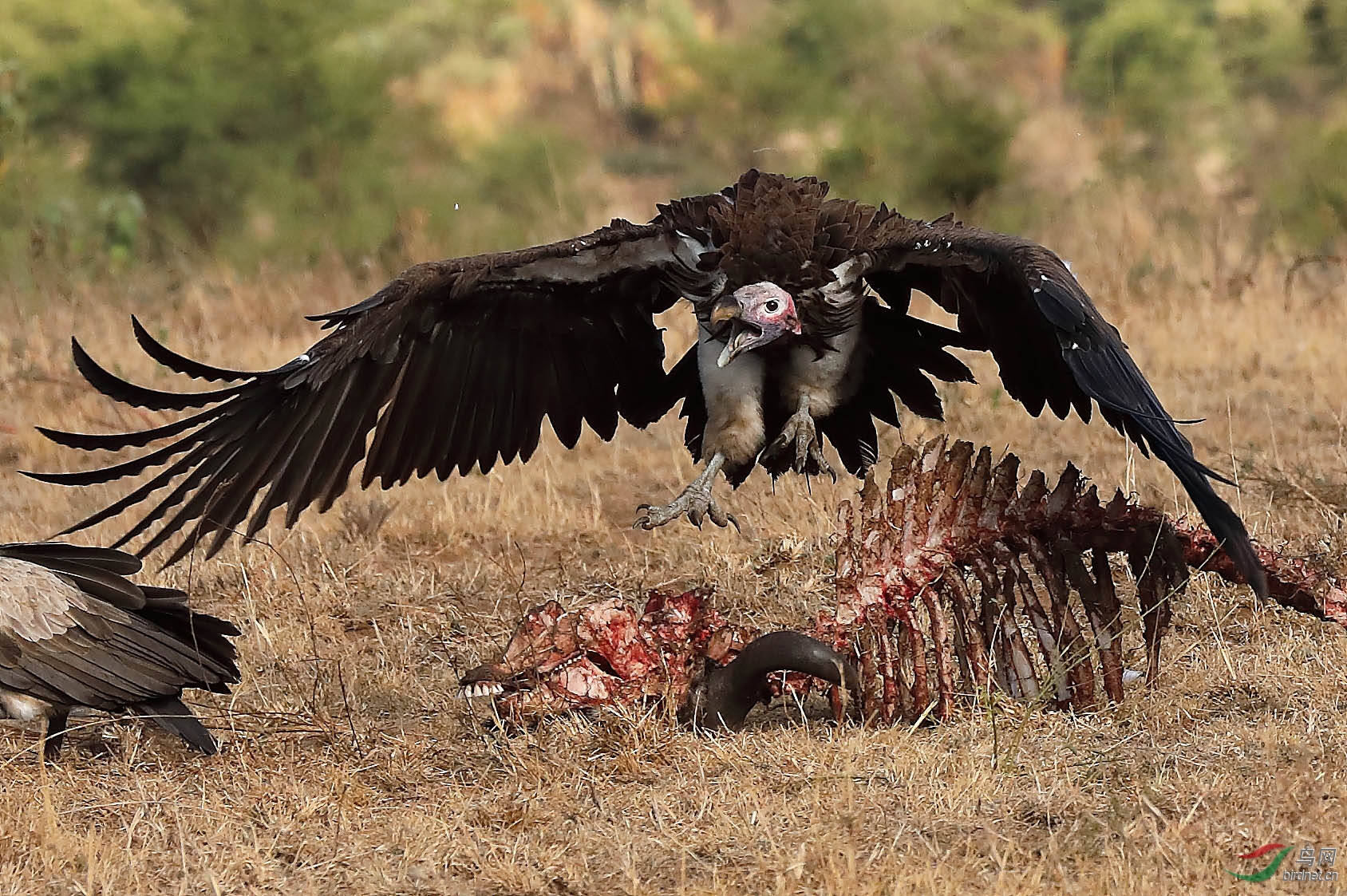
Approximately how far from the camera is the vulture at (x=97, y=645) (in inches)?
164

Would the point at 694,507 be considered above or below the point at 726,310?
below

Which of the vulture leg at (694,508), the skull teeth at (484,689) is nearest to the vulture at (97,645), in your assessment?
the skull teeth at (484,689)

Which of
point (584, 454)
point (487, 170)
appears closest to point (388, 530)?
point (584, 454)

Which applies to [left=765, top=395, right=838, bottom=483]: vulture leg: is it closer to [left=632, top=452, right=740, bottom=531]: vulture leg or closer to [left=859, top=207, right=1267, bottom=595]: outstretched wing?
[left=632, top=452, right=740, bottom=531]: vulture leg

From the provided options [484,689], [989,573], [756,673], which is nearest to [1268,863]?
[989,573]

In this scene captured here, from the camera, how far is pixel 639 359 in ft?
17.4

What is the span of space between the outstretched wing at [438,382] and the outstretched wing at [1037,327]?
0.57 metres

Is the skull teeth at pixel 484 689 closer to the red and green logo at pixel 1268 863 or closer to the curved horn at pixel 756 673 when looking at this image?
the curved horn at pixel 756 673

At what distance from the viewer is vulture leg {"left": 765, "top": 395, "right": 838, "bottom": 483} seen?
486 centimetres

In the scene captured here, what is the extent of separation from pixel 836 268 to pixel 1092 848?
202 centimetres

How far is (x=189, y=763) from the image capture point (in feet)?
13.8

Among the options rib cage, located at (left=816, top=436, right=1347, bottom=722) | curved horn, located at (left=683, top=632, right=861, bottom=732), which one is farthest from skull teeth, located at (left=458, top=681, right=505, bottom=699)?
rib cage, located at (left=816, top=436, right=1347, bottom=722)

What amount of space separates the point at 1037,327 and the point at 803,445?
78cm

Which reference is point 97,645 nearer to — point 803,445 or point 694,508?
point 694,508
